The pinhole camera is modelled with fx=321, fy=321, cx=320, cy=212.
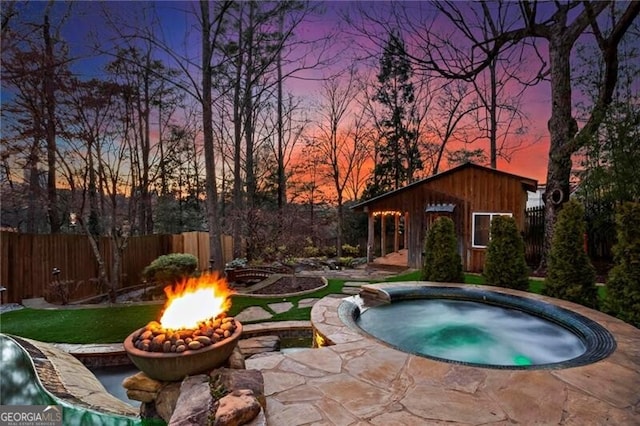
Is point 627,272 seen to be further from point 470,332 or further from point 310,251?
point 310,251

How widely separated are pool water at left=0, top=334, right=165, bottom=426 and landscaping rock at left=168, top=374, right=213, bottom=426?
1.96 feet

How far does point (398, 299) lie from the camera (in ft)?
18.1

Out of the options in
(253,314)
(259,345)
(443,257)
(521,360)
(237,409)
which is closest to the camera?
(237,409)

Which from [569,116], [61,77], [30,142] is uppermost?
[61,77]

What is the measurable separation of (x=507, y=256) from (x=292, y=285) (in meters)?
4.79

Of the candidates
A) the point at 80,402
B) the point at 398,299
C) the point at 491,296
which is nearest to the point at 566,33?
the point at 491,296

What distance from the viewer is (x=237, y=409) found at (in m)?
1.76

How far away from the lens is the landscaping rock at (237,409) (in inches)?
66.7

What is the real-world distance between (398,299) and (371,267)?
7235mm

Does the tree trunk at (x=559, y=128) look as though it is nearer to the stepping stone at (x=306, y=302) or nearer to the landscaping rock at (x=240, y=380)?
the stepping stone at (x=306, y=302)

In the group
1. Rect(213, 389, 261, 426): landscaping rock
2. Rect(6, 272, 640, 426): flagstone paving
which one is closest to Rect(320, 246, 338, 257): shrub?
Rect(6, 272, 640, 426): flagstone paving

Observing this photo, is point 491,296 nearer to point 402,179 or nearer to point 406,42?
point 406,42

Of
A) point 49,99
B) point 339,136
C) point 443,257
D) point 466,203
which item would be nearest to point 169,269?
point 49,99

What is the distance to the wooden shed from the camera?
9961 mm
